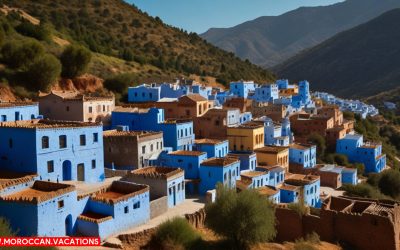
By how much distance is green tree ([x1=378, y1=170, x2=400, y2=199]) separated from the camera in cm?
4238

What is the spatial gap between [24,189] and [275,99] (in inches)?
1632

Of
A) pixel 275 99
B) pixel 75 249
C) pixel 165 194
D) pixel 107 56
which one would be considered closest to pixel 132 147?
pixel 165 194

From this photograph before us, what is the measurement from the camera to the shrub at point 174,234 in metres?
20.4

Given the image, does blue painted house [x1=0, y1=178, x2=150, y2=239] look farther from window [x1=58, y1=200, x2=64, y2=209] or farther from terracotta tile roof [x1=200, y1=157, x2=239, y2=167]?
terracotta tile roof [x1=200, y1=157, x2=239, y2=167]

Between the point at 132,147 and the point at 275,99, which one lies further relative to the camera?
the point at 275,99

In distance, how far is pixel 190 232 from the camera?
21.1m

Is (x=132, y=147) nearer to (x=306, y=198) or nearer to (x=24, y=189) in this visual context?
(x=24, y=189)

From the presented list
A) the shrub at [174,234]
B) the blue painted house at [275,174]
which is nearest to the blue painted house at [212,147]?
the blue painted house at [275,174]

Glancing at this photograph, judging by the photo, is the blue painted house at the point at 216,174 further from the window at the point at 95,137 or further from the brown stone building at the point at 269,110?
the brown stone building at the point at 269,110

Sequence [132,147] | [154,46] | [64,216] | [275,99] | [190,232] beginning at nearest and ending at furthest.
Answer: [64,216]
[190,232]
[132,147]
[275,99]
[154,46]

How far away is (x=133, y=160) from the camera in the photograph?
29.3 meters

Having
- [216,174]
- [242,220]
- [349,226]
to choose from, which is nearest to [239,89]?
[216,174]

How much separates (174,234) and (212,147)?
13.3 meters

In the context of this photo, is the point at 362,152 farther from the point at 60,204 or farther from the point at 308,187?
the point at 60,204
